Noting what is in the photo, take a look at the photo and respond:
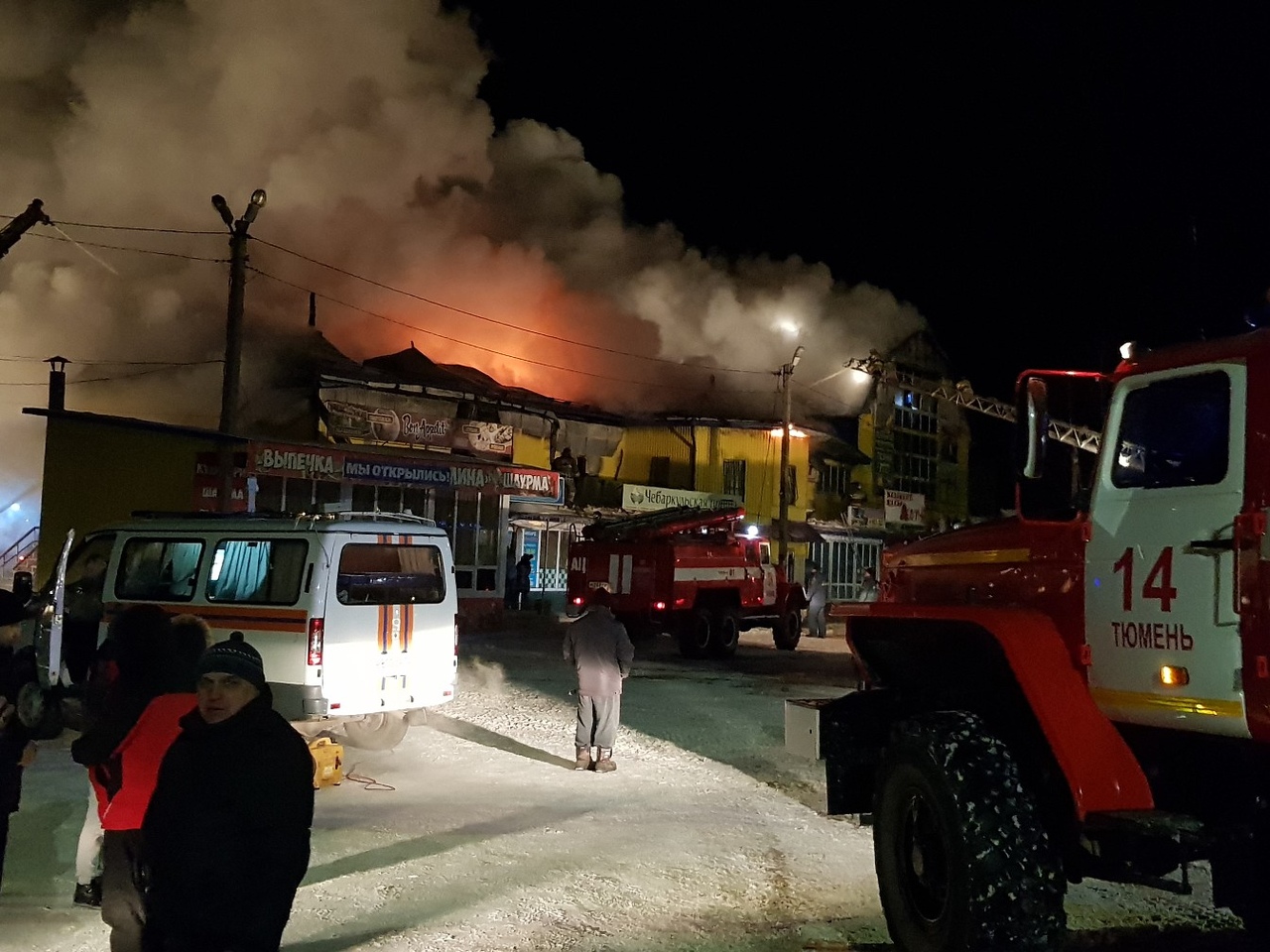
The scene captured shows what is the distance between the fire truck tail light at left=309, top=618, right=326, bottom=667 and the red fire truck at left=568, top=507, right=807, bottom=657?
33.6 feet

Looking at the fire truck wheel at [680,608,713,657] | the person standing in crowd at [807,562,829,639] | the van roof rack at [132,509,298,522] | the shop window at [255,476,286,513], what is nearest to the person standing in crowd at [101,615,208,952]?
the van roof rack at [132,509,298,522]

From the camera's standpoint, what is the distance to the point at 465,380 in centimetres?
2819

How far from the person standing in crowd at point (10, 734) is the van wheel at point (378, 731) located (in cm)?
424

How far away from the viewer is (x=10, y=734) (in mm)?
4281

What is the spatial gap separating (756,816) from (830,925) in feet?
6.87

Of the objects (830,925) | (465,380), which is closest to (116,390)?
(465,380)

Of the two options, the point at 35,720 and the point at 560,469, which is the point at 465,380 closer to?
the point at 560,469

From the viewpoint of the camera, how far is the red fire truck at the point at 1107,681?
335 cm

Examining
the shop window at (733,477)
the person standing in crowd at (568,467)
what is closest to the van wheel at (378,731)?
the person standing in crowd at (568,467)

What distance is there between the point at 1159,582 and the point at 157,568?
789 cm

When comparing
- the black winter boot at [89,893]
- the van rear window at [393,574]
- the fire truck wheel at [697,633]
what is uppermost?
the van rear window at [393,574]

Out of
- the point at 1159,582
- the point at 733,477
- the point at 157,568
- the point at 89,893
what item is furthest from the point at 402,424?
the point at 1159,582

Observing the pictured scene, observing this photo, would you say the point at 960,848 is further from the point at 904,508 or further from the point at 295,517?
the point at 904,508

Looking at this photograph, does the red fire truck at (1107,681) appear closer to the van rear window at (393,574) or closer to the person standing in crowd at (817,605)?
the van rear window at (393,574)
